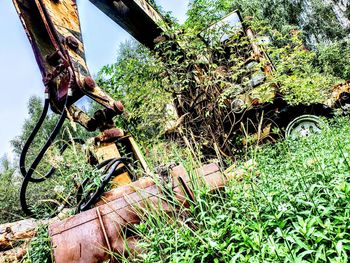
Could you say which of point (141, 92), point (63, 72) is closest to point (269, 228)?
point (63, 72)

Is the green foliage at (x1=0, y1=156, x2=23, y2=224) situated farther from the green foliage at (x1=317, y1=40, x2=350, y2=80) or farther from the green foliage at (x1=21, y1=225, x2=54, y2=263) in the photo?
the green foliage at (x1=317, y1=40, x2=350, y2=80)

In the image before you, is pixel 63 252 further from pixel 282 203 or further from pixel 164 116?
pixel 164 116

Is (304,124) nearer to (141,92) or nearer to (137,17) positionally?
(141,92)

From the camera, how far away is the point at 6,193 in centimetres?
1388

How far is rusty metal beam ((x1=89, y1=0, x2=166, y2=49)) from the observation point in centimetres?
370

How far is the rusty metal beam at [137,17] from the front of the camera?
146 inches

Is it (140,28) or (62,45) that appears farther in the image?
(140,28)

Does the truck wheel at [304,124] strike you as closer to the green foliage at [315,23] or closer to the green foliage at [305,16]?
the green foliage at [315,23]

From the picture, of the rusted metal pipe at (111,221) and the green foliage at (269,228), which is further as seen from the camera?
the rusted metal pipe at (111,221)

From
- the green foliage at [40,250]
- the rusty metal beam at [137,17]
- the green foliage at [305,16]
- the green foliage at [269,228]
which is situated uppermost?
the green foliage at [305,16]

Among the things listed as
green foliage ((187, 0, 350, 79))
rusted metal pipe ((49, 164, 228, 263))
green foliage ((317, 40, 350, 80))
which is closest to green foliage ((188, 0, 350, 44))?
green foliage ((187, 0, 350, 79))

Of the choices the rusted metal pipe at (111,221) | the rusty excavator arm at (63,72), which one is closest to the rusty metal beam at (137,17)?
the rusty excavator arm at (63,72)

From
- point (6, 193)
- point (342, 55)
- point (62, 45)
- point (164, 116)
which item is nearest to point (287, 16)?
point (342, 55)

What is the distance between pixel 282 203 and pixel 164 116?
3.55m
